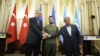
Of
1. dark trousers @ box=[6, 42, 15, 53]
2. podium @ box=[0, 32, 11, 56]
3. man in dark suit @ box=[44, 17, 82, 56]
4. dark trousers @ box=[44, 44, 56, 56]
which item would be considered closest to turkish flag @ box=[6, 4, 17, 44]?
dark trousers @ box=[6, 42, 15, 53]

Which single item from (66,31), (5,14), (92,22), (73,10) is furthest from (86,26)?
(5,14)

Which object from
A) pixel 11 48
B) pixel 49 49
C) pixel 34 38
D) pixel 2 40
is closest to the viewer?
pixel 34 38

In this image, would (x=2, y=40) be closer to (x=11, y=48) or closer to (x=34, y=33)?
(x=34, y=33)

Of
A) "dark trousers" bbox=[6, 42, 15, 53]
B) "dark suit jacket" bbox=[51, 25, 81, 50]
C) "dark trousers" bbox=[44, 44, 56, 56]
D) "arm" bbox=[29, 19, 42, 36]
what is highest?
"arm" bbox=[29, 19, 42, 36]

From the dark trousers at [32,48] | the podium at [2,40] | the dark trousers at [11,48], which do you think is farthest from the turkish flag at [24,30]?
the dark trousers at [32,48]

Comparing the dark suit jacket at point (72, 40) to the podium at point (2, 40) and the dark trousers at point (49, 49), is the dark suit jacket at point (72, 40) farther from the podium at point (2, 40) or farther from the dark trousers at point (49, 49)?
the podium at point (2, 40)

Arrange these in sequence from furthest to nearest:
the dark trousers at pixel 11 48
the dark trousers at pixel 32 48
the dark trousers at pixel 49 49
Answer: the dark trousers at pixel 11 48
the dark trousers at pixel 49 49
the dark trousers at pixel 32 48

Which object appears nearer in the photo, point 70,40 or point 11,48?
point 70,40

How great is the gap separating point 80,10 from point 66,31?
2.90m

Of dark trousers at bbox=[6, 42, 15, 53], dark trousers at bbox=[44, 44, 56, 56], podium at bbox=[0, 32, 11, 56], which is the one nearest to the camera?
dark trousers at bbox=[44, 44, 56, 56]

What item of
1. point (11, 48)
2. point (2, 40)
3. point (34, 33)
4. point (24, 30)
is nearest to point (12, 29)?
point (24, 30)

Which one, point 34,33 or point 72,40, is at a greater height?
point 34,33

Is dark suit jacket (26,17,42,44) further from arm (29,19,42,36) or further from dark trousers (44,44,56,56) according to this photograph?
dark trousers (44,44,56,56)

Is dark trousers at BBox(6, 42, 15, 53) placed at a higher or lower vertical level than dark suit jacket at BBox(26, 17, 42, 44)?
lower
